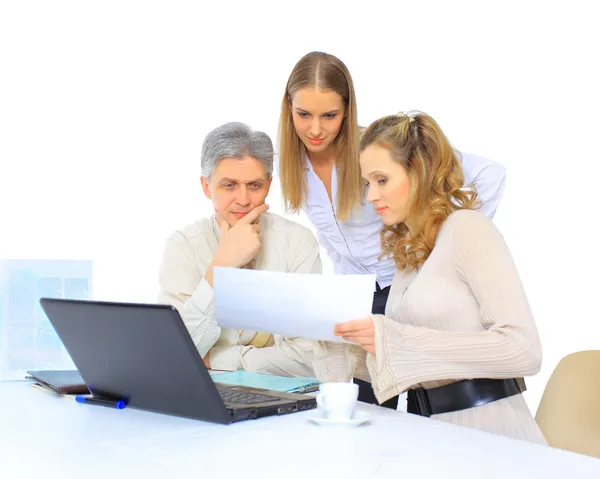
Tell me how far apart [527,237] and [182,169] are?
71.7 inches

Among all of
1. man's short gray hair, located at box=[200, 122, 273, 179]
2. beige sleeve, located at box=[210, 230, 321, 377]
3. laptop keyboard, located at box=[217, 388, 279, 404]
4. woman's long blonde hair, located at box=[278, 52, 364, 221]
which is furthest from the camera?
woman's long blonde hair, located at box=[278, 52, 364, 221]

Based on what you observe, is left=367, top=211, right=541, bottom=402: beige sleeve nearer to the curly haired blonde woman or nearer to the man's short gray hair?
the curly haired blonde woman

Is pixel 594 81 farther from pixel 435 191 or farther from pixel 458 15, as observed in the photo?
pixel 435 191

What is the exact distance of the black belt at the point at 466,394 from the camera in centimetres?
154

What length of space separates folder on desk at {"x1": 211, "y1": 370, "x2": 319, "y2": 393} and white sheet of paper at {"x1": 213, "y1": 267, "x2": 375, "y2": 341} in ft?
0.38

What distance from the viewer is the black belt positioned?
60.8 inches

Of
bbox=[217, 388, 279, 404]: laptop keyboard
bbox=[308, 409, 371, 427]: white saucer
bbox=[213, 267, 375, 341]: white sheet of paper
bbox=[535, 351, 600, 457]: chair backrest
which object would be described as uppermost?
bbox=[213, 267, 375, 341]: white sheet of paper

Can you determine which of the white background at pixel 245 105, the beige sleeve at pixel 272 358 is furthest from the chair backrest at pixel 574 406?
the white background at pixel 245 105

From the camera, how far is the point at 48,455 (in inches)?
41.9

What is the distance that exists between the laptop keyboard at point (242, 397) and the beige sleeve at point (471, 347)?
23 centimetres

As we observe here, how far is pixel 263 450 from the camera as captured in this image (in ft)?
3.50

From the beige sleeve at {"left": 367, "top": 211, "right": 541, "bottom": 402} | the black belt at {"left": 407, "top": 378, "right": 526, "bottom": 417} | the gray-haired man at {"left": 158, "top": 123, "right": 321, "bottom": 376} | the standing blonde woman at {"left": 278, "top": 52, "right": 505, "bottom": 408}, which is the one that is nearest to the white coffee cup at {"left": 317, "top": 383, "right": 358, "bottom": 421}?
the beige sleeve at {"left": 367, "top": 211, "right": 541, "bottom": 402}

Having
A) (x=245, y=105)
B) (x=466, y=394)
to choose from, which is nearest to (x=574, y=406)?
(x=466, y=394)

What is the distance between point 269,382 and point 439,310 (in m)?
0.40
